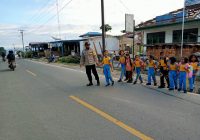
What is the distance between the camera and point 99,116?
611cm

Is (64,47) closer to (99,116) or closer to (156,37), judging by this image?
(156,37)

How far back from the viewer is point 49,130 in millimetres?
5223

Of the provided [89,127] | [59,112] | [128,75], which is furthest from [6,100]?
[128,75]

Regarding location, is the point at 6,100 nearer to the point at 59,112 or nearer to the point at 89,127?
the point at 59,112

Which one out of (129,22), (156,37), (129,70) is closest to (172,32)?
(156,37)

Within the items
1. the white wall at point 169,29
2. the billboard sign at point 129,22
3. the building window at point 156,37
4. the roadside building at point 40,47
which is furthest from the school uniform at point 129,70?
the roadside building at point 40,47

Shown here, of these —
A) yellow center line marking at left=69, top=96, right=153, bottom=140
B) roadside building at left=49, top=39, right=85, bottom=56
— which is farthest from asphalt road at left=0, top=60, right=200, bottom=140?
roadside building at left=49, top=39, right=85, bottom=56

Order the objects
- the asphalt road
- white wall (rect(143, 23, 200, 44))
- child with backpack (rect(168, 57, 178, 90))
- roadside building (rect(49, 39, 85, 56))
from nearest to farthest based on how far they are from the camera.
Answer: the asphalt road
child with backpack (rect(168, 57, 178, 90))
white wall (rect(143, 23, 200, 44))
roadside building (rect(49, 39, 85, 56))

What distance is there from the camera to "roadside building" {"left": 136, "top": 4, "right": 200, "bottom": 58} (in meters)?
18.5

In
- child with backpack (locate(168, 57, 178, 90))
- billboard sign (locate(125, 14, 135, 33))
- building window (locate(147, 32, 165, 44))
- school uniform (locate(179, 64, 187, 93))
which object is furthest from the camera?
building window (locate(147, 32, 165, 44))

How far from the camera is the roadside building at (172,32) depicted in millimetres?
18547

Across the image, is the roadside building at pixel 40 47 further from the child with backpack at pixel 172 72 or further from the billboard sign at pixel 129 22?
the child with backpack at pixel 172 72

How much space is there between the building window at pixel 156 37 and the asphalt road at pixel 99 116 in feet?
54.6

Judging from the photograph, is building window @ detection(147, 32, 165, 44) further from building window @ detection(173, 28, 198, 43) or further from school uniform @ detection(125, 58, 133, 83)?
school uniform @ detection(125, 58, 133, 83)
